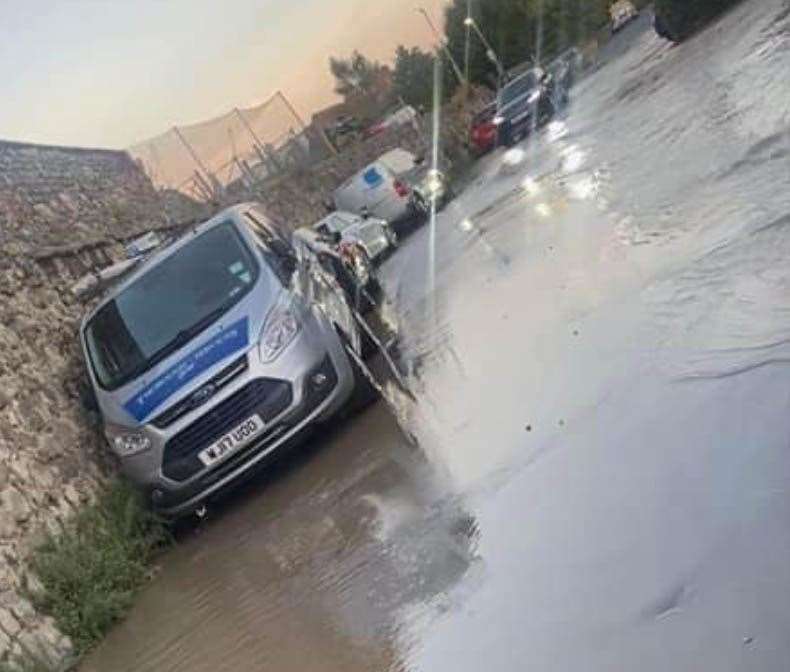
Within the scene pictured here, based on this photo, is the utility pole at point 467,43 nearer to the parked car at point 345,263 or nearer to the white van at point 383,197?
the white van at point 383,197

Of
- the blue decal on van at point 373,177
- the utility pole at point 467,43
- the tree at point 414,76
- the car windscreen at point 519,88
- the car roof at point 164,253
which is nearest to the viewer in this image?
the car roof at point 164,253

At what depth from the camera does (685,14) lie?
88.2ft

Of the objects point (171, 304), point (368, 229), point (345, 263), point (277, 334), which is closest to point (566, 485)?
point (277, 334)

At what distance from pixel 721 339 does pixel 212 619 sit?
3.37 m

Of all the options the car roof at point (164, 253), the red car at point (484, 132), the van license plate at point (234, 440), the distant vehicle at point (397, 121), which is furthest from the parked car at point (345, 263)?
the distant vehicle at point (397, 121)

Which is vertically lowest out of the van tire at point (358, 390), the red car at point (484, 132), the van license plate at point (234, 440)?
the red car at point (484, 132)

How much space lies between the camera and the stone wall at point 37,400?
748 cm

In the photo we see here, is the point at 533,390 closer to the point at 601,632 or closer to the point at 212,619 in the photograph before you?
the point at 212,619

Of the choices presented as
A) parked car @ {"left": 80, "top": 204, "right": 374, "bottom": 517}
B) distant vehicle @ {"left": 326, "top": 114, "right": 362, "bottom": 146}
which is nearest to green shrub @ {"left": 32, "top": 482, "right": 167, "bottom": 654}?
parked car @ {"left": 80, "top": 204, "right": 374, "bottom": 517}

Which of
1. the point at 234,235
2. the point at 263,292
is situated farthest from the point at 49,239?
the point at 263,292

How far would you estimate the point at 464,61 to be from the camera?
74625 millimetres

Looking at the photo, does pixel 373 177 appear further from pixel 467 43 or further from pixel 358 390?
pixel 467 43

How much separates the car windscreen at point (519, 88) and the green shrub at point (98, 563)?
24590 mm

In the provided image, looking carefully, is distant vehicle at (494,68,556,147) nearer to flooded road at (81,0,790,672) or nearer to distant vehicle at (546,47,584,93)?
distant vehicle at (546,47,584,93)
